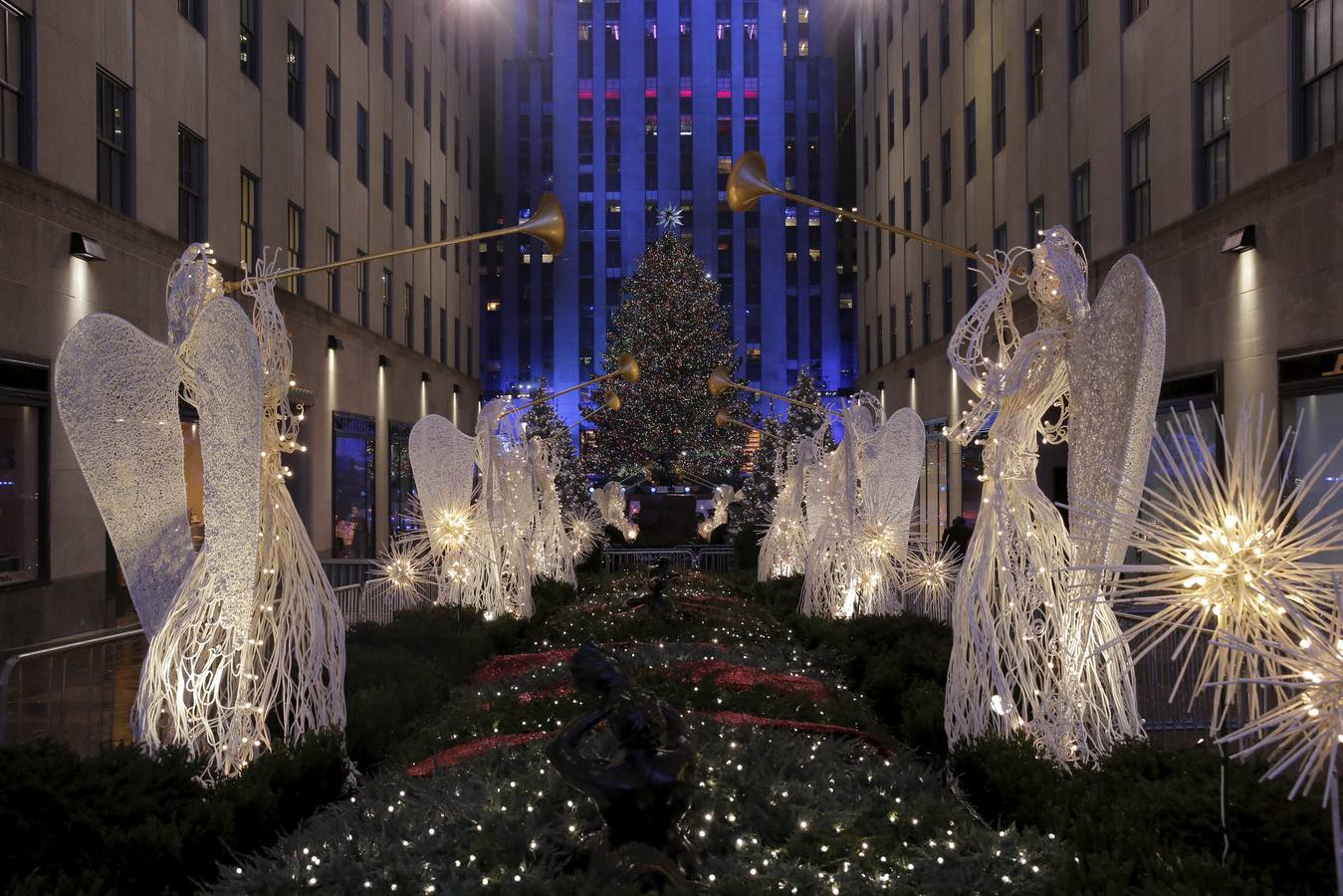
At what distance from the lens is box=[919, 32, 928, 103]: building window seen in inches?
1157

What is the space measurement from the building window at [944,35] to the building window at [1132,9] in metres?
10.8

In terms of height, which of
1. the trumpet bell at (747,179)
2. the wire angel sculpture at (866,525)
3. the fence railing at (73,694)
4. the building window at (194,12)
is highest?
the building window at (194,12)

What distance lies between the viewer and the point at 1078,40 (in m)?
18.7

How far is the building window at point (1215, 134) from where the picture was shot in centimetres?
1351

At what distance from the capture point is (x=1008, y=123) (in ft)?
73.6

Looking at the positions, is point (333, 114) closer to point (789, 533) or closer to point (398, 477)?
point (398, 477)

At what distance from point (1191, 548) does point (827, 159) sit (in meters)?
48.7

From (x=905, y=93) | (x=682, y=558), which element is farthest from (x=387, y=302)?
(x=905, y=93)

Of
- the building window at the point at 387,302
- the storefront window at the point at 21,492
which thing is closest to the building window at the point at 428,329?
the building window at the point at 387,302

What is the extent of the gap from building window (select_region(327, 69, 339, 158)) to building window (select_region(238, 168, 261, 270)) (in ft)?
16.1

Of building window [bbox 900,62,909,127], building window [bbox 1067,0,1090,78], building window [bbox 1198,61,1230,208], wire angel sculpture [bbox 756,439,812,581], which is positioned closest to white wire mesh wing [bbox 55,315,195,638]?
wire angel sculpture [bbox 756,439,812,581]

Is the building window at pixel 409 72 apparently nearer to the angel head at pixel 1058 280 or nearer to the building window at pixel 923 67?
the building window at pixel 923 67

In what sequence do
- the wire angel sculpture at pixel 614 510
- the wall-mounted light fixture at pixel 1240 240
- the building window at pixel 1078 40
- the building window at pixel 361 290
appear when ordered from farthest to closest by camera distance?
the wire angel sculpture at pixel 614 510 < the building window at pixel 361 290 < the building window at pixel 1078 40 < the wall-mounted light fixture at pixel 1240 240

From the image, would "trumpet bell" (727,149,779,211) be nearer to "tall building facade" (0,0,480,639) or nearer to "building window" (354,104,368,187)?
"tall building facade" (0,0,480,639)
